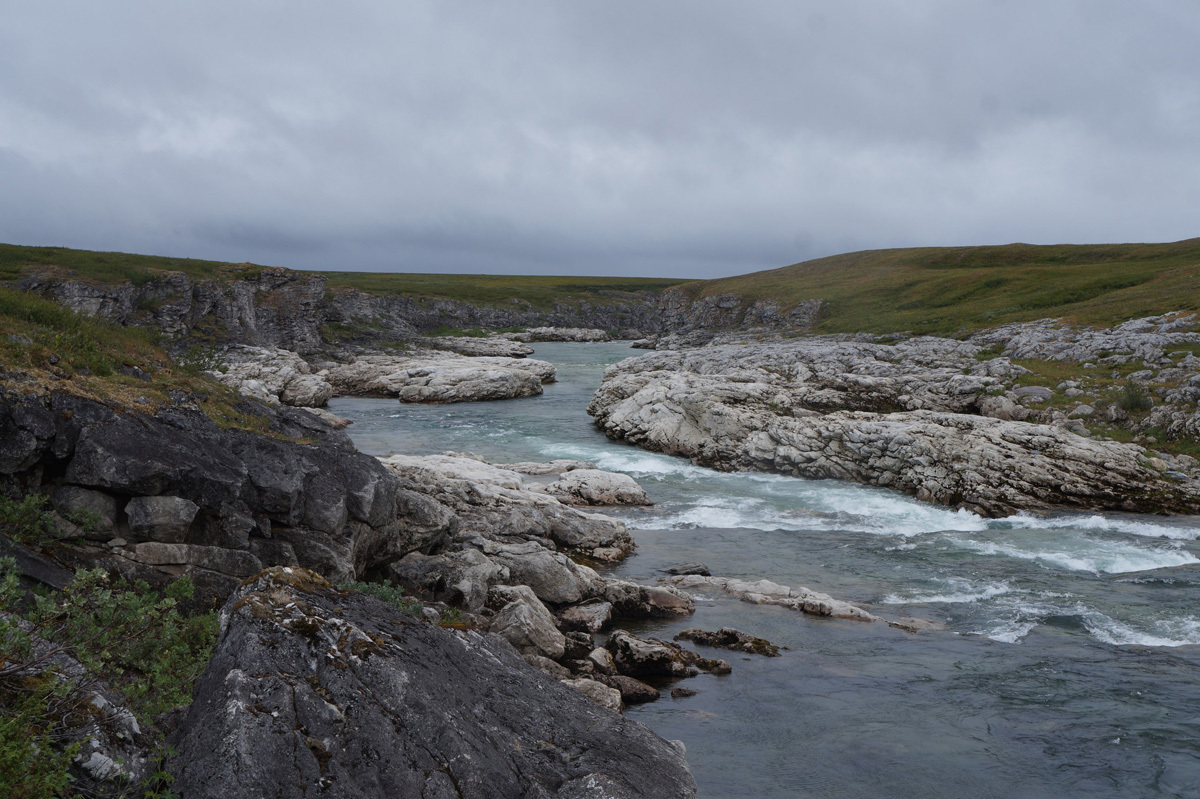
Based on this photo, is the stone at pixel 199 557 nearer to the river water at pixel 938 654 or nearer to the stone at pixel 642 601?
the river water at pixel 938 654

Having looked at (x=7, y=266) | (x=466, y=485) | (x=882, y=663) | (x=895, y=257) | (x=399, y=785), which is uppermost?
(x=895, y=257)

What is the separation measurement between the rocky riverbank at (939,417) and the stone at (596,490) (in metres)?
8.71

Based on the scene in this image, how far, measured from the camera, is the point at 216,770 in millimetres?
5297

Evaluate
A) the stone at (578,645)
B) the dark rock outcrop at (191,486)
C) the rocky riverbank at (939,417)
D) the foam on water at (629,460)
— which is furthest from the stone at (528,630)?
the rocky riverbank at (939,417)

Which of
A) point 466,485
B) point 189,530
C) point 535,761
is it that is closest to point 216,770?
point 535,761

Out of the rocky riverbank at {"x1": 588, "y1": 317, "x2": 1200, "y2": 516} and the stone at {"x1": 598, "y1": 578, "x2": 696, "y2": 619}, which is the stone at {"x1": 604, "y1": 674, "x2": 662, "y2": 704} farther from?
the rocky riverbank at {"x1": 588, "y1": 317, "x2": 1200, "y2": 516}

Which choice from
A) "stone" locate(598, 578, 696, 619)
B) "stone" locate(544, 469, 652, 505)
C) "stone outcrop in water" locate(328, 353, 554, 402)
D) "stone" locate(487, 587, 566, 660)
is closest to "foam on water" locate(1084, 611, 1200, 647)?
"stone" locate(598, 578, 696, 619)

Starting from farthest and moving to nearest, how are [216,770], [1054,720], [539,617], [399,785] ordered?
[539,617]
[1054,720]
[399,785]
[216,770]

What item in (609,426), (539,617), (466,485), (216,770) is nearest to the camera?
(216,770)

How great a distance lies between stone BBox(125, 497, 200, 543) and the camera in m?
10.6

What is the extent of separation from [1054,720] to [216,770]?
14131 millimetres

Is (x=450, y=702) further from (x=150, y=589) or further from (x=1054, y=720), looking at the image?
(x=1054, y=720)

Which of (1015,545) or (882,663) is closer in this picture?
(882,663)


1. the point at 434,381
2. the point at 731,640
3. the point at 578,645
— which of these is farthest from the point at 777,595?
the point at 434,381
